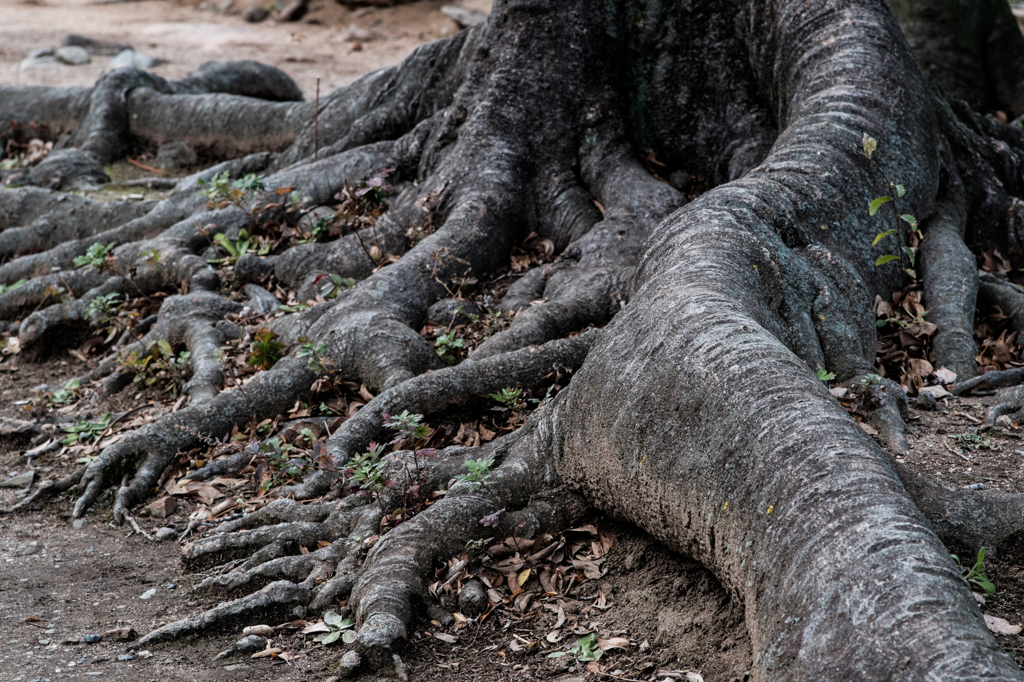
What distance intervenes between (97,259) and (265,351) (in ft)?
7.46

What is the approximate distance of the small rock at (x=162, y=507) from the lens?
414cm

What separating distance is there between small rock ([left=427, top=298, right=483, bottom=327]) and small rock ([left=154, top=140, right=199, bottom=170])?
18.4ft

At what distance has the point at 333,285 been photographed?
552 cm

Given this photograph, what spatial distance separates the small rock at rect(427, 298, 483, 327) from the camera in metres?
5.01

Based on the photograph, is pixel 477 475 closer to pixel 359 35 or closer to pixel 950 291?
pixel 950 291

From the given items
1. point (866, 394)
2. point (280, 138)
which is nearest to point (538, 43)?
point (866, 394)

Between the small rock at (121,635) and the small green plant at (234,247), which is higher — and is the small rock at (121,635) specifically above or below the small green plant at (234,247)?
above

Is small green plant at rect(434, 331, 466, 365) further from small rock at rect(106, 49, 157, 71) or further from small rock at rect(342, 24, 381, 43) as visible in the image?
small rock at rect(342, 24, 381, 43)

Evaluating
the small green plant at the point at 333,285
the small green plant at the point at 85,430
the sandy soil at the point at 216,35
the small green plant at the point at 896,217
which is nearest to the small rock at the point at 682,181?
the small green plant at the point at 896,217

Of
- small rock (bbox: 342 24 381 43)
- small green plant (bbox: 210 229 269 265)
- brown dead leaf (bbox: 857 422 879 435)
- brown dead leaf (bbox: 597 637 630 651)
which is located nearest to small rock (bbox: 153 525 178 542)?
brown dead leaf (bbox: 597 637 630 651)

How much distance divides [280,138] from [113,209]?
6.10 feet

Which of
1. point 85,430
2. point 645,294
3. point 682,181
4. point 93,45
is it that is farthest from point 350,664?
point 93,45

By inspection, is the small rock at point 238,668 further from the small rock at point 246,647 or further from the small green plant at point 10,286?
the small green plant at point 10,286

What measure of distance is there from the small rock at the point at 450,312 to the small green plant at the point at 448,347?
247mm
